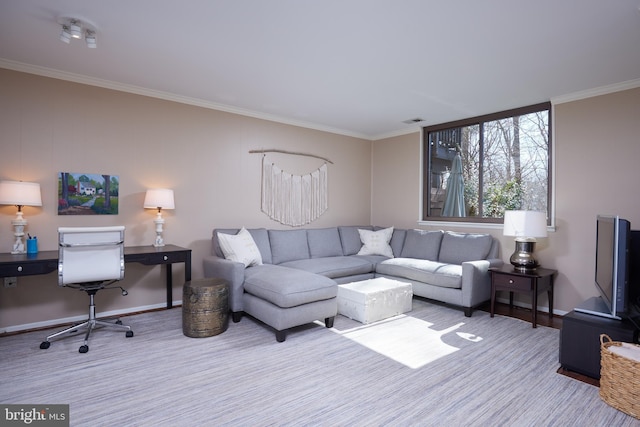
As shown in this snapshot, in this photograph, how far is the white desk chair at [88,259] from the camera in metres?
2.76

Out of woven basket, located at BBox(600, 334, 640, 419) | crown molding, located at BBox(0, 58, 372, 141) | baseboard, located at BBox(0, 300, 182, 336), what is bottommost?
baseboard, located at BBox(0, 300, 182, 336)

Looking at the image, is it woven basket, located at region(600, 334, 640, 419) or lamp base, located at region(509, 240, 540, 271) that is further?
lamp base, located at region(509, 240, 540, 271)

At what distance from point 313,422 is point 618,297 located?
2197 mm

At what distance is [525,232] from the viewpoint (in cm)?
362

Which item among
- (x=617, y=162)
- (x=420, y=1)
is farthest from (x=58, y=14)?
(x=617, y=162)

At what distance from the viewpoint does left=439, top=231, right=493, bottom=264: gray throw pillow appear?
169 inches

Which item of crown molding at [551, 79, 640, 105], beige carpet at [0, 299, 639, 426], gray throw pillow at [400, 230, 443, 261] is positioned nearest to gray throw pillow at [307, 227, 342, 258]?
gray throw pillow at [400, 230, 443, 261]

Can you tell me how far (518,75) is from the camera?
3.29m

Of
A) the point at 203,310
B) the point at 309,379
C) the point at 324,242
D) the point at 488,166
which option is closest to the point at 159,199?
the point at 203,310

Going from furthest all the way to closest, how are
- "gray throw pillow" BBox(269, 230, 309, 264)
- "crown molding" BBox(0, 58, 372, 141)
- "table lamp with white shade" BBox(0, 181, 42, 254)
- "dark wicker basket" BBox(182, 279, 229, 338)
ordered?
"gray throw pillow" BBox(269, 230, 309, 264) → "crown molding" BBox(0, 58, 372, 141) → "dark wicker basket" BBox(182, 279, 229, 338) → "table lamp with white shade" BBox(0, 181, 42, 254)

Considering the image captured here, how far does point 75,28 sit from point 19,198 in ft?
5.20

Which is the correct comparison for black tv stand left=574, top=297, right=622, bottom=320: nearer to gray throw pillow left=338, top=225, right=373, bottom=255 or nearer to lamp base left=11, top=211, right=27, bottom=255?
gray throw pillow left=338, top=225, right=373, bottom=255

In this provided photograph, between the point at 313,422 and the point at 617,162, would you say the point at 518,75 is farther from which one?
the point at 313,422

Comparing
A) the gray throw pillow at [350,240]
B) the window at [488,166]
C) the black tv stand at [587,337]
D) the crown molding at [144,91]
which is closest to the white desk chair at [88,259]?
the crown molding at [144,91]
